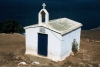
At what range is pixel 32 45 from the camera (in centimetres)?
1912

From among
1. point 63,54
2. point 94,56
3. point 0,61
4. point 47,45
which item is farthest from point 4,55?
point 94,56

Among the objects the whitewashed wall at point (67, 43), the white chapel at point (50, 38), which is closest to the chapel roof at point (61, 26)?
the white chapel at point (50, 38)

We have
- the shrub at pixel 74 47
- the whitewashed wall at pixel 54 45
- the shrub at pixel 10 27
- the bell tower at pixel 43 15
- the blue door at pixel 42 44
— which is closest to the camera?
the whitewashed wall at pixel 54 45

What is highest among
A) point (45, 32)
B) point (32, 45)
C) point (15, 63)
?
point (45, 32)

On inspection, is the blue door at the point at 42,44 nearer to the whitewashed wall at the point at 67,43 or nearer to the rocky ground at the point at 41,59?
the rocky ground at the point at 41,59

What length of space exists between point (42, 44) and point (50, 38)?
106cm

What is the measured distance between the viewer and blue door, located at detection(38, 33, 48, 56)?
18328 mm

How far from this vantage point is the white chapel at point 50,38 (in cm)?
1756

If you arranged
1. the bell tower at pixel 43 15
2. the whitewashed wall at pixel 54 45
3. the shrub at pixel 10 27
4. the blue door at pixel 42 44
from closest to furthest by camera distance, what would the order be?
the whitewashed wall at pixel 54 45, the bell tower at pixel 43 15, the blue door at pixel 42 44, the shrub at pixel 10 27

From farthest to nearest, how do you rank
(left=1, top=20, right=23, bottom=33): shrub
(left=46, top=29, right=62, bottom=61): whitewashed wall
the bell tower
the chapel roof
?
(left=1, top=20, right=23, bottom=33): shrub < the bell tower < the chapel roof < (left=46, top=29, right=62, bottom=61): whitewashed wall

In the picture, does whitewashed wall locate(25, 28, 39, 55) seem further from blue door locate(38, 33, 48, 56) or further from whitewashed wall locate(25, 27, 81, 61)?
blue door locate(38, 33, 48, 56)

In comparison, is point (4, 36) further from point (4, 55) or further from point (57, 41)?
point (57, 41)

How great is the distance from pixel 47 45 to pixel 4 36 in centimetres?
1052

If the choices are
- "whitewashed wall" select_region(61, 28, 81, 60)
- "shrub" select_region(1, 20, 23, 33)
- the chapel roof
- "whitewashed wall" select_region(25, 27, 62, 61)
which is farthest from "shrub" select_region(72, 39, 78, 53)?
"shrub" select_region(1, 20, 23, 33)
